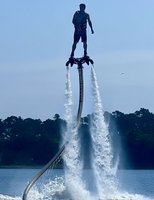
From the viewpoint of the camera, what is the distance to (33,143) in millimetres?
103250

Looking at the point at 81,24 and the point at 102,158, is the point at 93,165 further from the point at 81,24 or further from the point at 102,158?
the point at 81,24

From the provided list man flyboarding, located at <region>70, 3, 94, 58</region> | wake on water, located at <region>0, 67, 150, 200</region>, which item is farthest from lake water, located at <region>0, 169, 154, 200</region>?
man flyboarding, located at <region>70, 3, 94, 58</region>

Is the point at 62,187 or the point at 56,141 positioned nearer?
the point at 62,187

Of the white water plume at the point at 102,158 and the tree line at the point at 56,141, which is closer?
the white water plume at the point at 102,158

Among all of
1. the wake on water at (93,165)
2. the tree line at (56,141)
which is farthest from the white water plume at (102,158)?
the tree line at (56,141)

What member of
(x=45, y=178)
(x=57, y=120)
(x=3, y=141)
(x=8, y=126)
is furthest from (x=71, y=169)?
(x=8, y=126)

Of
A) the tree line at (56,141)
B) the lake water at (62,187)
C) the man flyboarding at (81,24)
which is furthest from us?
the tree line at (56,141)

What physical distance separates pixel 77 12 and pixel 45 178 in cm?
1426

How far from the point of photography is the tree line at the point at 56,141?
329 ft

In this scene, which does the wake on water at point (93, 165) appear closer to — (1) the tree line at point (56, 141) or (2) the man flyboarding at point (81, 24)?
(2) the man flyboarding at point (81, 24)

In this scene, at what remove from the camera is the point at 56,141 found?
101 metres

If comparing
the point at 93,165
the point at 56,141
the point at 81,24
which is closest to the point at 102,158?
the point at 93,165

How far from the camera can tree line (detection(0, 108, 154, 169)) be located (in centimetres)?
10019

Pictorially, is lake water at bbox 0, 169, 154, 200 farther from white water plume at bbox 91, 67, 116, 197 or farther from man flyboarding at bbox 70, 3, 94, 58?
man flyboarding at bbox 70, 3, 94, 58
